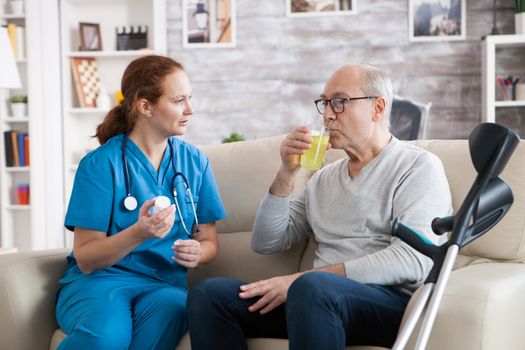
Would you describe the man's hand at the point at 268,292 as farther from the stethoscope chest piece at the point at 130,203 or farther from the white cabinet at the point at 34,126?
the white cabinet at the point at 34,126

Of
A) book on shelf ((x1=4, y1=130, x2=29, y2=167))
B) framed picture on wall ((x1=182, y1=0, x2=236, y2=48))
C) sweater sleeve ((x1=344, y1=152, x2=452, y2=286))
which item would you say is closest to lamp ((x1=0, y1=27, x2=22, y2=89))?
book on shelf ((x1=4, y1=130, x2=29, y2=167))

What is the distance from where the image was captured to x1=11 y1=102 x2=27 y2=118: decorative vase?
15.8 ft

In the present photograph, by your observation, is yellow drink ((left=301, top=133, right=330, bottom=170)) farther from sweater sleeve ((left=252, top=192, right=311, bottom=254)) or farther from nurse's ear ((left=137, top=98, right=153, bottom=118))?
nurse's ear ((left=137, top=98, right=153, bottom=118))

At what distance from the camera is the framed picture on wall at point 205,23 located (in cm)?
496

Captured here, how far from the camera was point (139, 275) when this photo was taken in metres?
2.17

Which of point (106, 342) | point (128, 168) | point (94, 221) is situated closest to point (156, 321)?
point (106, 342)

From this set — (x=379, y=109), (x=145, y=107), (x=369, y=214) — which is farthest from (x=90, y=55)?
(x=369, y=214)

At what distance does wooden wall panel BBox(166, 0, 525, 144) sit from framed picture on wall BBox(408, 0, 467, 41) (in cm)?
5

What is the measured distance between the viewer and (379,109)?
2.08 m

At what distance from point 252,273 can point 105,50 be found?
3108mm

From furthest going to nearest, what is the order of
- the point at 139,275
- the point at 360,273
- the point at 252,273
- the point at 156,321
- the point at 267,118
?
the point at 267,118 < the point at 252,273 < the point at 139,275 < the point at 156,321 < the point at 360,273

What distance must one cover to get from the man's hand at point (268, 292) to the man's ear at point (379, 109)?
52cm

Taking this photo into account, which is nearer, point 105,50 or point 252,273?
point 252,273

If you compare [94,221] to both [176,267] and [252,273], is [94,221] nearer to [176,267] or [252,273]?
[176,267]
